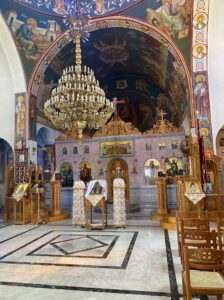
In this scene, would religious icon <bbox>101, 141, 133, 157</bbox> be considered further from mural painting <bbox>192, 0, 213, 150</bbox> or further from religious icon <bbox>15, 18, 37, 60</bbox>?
religious icon <bbox>15, 18, 37, 60</bbox>

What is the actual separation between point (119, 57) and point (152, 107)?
5226 mm

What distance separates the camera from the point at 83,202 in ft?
26.2

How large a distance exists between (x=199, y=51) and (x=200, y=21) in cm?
111

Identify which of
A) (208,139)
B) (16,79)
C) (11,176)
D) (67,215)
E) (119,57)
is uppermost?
(119,57)

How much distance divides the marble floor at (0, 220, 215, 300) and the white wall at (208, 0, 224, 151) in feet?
17.9

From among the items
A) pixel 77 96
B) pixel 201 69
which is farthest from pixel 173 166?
pixel 77 96

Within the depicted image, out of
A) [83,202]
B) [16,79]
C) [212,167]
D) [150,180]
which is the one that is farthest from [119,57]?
[83,202]

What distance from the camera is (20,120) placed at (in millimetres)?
11539

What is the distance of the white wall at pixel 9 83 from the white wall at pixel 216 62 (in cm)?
847

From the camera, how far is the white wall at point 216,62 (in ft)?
31.7

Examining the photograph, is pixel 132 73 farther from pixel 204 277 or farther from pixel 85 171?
pixel 204 277

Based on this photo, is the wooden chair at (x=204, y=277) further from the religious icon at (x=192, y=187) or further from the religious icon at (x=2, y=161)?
the religious icon at (x=2, y=161)

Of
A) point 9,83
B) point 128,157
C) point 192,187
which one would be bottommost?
point 192,187

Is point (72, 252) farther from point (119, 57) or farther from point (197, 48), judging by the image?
point (119, 57)
